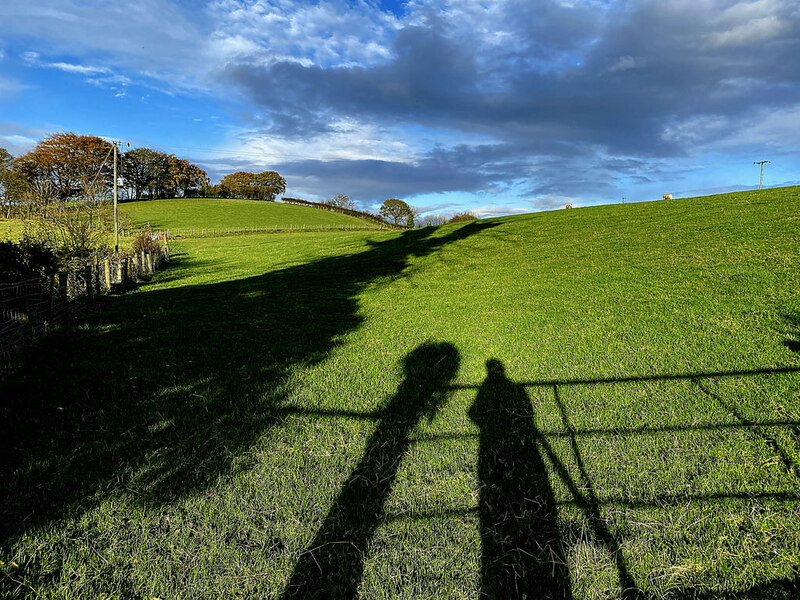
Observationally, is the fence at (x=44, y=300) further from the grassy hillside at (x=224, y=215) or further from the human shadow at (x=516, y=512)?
the grassy hillside at (x=224, y=215)

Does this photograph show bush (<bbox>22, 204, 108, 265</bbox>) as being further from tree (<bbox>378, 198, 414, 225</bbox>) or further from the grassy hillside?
tree (<bbox>378, 198, 414, 225</bbox>)

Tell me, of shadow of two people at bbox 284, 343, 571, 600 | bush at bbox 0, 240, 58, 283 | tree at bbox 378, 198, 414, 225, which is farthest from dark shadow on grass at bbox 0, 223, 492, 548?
tree at bbox 378, 198, 414, 225

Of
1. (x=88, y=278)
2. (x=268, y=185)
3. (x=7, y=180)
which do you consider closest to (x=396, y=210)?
(x=268, y=185)

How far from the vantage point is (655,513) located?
3.29m

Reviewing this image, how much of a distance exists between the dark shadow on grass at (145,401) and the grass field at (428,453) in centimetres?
3

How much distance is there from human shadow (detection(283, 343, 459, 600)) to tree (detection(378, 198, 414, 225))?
322 feet

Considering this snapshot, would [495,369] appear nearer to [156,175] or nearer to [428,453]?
[428,453]

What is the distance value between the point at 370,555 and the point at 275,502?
1012 mm

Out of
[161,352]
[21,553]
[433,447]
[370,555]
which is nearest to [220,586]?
[370,555]

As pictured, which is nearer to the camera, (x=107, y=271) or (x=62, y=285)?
(x=62, y=285)

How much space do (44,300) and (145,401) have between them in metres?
5.60

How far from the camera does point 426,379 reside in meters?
6.18

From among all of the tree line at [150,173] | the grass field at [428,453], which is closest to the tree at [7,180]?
the tree line at [150,173]

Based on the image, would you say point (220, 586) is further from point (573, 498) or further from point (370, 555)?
point (573, 498)
